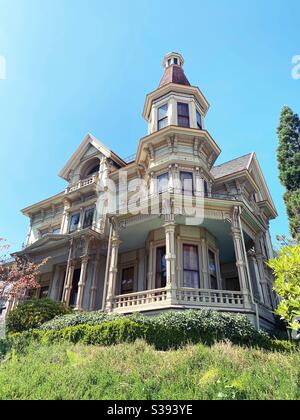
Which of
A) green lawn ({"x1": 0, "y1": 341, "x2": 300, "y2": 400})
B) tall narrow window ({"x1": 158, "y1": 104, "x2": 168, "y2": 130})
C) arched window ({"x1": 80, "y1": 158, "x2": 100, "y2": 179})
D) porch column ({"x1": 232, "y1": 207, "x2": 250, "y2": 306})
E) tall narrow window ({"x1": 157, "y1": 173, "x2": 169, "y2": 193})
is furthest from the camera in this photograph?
arched window ({"x1": 80, "y1": 158, "x2": 100, "y2": 179})

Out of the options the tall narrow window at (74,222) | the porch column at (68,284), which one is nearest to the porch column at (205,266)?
the porch column at (68,284)

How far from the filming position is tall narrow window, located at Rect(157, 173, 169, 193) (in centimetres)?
1645

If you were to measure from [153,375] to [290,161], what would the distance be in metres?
18.2

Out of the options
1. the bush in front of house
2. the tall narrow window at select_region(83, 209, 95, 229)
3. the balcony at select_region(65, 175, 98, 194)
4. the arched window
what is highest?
the arched window

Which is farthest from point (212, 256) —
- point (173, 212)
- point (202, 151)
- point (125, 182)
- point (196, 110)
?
point (196, 110)

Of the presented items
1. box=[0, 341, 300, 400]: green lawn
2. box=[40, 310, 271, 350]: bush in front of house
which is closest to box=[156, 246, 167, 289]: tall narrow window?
box=[40, 310, 271, 350]: bush in front of house

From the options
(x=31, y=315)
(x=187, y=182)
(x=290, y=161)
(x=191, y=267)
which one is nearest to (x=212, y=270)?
(x=191, y=267)

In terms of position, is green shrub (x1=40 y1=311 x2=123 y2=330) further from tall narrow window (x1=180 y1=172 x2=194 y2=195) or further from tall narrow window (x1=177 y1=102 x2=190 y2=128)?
tall narrow window (x1=177 y1=102 x2=190 y2=128)

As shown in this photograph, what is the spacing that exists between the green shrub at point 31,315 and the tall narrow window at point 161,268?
446 centimetres

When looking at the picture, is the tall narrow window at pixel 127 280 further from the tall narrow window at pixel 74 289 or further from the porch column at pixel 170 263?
the porch column at pixel 170 263

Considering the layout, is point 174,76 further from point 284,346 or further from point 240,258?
point 284,346

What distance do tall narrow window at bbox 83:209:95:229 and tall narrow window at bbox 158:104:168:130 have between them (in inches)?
268
